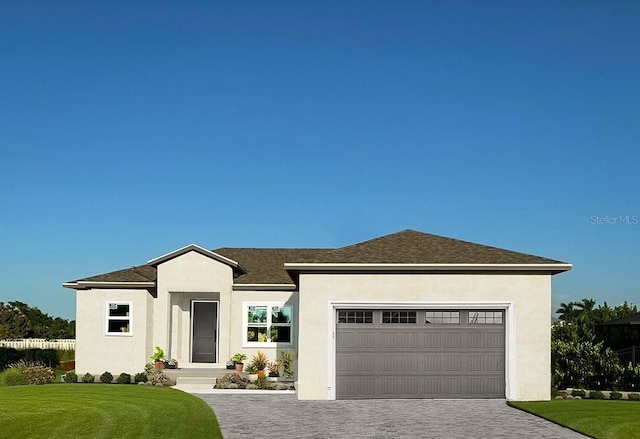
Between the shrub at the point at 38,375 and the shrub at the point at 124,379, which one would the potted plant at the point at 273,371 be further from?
the shrub at the point at 38,375

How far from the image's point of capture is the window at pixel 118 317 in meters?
29.4

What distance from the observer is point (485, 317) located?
2266 cm

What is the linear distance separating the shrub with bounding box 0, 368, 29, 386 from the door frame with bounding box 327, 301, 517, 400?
36.4ft

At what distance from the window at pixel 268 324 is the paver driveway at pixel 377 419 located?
689 cm

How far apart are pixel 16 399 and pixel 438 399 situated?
456 inches

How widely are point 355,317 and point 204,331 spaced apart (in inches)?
410

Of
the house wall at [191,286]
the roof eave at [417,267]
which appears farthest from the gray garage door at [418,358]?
the house wall at [191,286]

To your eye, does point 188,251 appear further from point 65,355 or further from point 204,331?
point 65,355

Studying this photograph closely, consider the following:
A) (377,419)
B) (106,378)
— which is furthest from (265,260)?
(377,419)

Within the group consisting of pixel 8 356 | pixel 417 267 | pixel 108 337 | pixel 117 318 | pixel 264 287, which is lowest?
pixel 8 356

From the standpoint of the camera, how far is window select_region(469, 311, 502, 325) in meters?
22.6

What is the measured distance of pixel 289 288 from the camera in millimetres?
29500

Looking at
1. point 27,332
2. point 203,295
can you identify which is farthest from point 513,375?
point 27,332

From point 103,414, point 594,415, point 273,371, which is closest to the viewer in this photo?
point 103,414
